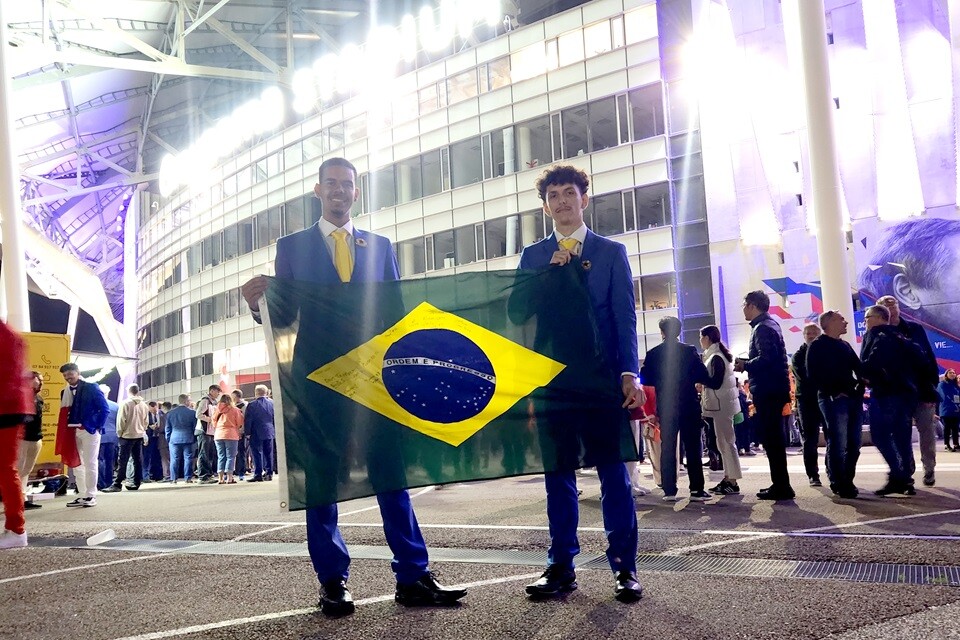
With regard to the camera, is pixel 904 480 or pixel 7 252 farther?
pixel 7 252

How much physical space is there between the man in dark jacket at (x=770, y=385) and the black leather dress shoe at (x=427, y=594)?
529 cm

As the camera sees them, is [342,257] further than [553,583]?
Yes

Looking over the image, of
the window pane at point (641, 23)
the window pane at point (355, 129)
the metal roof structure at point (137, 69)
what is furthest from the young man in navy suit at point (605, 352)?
the window pane at point (355, 129)

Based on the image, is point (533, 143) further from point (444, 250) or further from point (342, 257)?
point (342, 257)

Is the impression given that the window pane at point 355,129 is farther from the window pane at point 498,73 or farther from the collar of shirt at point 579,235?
the collar of shirt at point 579,235

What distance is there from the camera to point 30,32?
36.1 meters

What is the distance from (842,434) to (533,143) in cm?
2712

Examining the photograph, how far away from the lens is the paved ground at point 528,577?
3.65 m

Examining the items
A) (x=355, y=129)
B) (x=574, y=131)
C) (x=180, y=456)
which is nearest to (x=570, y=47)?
(x=574, y=131)

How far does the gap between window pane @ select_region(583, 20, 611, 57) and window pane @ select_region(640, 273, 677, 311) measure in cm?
878

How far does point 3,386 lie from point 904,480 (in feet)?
26.2

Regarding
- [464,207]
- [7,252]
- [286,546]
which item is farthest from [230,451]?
[464,207]

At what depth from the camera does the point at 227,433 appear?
1733 cm

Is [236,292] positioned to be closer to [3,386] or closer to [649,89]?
[649,89]
